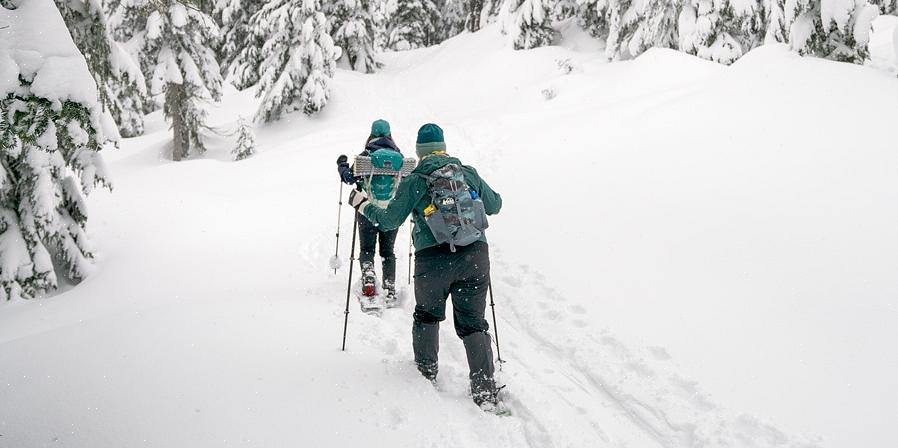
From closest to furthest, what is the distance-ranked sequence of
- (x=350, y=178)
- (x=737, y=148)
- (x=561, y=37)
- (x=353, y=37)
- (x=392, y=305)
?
(x=350, y=178)
(x=392, y=305)
(x=737, y=148)
(x=561, y=37)
(x=353, y=37)

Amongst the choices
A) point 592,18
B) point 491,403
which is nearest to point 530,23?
point 592,18

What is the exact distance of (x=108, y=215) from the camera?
31.7 ft

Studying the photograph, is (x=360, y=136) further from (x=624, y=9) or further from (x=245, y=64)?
(x=624, y=9)

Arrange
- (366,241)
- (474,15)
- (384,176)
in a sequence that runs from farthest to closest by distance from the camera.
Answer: (474,15), (366,241), (384,176)

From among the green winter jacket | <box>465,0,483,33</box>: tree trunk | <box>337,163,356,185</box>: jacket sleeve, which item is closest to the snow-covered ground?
the green winter jacket

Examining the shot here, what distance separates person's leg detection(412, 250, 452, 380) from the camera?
4016 millimetres

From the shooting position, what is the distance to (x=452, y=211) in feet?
12.6

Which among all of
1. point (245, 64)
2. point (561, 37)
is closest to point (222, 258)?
point (245, 64)

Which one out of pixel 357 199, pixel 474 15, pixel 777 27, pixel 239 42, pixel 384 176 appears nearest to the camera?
pixel 357 199

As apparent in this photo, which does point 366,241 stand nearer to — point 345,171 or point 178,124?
point 345,171

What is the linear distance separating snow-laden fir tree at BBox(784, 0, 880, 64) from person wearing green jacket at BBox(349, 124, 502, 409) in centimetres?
967

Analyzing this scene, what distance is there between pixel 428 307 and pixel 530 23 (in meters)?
21.6

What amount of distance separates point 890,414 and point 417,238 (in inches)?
158

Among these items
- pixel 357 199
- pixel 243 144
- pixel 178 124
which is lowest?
pixel 243 144
